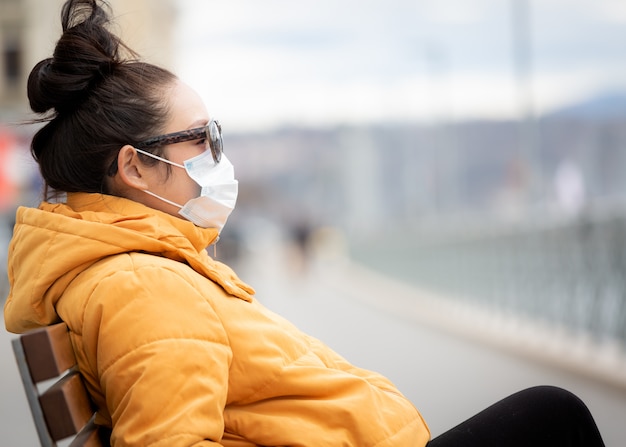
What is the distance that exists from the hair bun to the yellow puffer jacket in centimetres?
25

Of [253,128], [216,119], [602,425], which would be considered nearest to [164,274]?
[216,119]

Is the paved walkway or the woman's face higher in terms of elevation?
the woman's face

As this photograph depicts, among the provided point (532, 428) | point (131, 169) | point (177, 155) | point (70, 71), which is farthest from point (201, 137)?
point (532, 428)

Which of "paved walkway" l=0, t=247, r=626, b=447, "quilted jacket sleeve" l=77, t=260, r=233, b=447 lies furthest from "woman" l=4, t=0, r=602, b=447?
"paved walkway" l=0, t=247, r=626, b=447

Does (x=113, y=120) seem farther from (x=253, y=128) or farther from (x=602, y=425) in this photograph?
(x=253, y=128)

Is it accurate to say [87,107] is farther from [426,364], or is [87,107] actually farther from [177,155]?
[426,364]

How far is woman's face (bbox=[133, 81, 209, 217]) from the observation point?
7.47ft

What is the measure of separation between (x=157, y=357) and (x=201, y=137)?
0.72m

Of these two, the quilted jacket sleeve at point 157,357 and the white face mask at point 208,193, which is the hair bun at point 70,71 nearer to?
the white face mask at point 208,193

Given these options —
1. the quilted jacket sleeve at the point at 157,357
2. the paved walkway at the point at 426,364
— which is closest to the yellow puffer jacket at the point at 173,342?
Answer: the quilted jacket sleeve at the point at 157,357

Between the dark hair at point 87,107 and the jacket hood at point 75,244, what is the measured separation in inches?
3.5

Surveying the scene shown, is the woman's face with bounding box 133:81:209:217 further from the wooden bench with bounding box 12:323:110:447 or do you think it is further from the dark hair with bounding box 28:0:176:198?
the wooden bench with bounding box 12:323:110:447

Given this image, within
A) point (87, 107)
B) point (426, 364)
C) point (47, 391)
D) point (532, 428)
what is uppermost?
point (87, 107)

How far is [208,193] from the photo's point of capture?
2.34 meters
